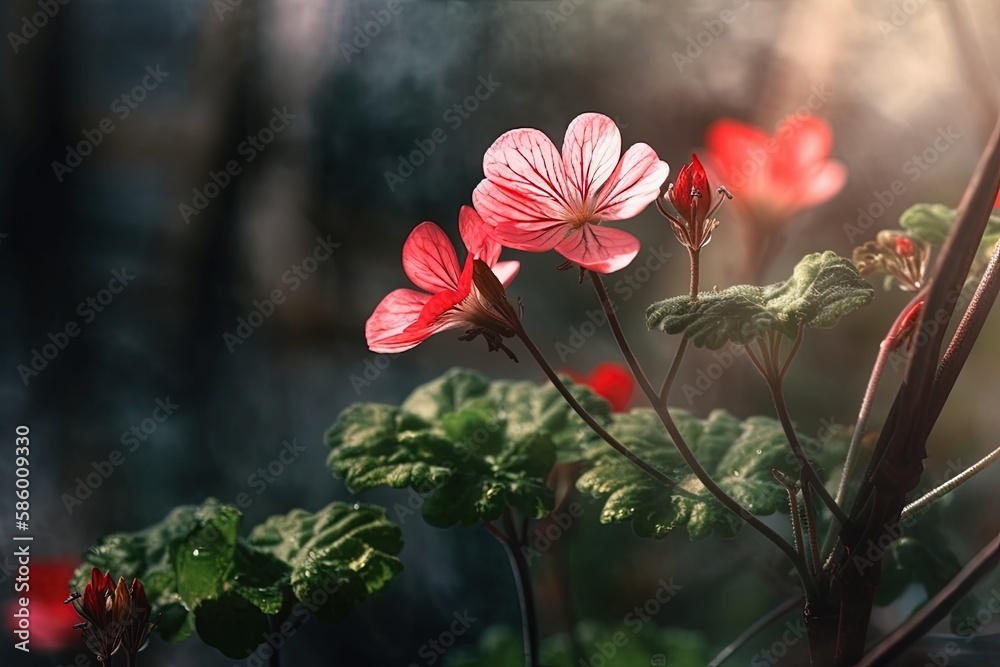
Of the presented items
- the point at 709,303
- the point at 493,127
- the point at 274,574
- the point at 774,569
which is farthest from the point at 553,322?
the point at 709,303

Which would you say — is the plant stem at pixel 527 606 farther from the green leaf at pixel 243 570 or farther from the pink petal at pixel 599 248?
the pink petal at pixel 599 248

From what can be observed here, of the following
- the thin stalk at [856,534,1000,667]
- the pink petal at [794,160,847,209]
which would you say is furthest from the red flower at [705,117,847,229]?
the thin stalk at [856,534,1000,667]

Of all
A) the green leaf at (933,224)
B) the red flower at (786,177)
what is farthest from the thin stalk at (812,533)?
the red flower at (786,177)

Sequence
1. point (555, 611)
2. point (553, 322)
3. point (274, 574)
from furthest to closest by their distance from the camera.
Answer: point (553, 322), point (555, 611), point (274, 574)

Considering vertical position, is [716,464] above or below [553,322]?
below

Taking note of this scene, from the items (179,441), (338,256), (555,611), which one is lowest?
(555,611)

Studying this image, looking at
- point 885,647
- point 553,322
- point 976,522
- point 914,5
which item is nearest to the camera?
point 885,647

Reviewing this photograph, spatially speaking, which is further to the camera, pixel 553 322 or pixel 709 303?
pixel 553 322

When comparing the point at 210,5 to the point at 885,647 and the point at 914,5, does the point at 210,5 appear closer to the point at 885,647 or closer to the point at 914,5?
the point at 914,5
